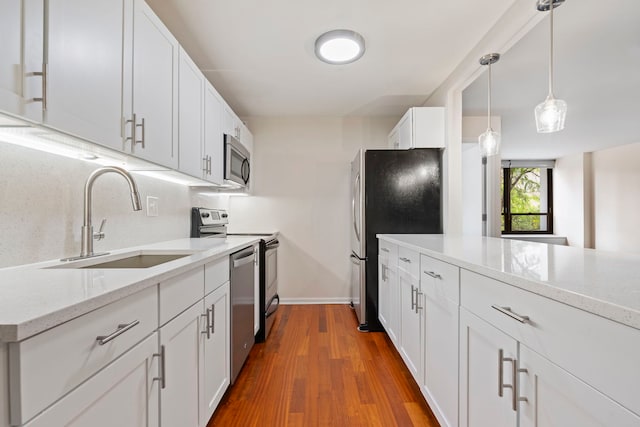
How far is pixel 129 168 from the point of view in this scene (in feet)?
5.65

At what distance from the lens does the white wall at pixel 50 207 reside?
107cm

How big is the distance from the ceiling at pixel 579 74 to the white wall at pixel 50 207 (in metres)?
2.89

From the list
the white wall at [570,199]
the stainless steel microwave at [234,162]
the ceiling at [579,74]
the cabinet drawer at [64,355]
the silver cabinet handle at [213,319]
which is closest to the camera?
the cabinet drawer at [64,355]

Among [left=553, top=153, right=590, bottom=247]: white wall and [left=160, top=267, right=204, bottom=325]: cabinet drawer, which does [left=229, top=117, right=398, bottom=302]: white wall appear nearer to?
[left=160, top=267, right=204, bottom=325]: cabinet drawer

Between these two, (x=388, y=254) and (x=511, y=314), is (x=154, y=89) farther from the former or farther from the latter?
(x=388, y=254)

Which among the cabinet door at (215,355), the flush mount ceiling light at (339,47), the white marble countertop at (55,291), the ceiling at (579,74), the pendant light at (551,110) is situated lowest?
the cabinet door at (215,355)

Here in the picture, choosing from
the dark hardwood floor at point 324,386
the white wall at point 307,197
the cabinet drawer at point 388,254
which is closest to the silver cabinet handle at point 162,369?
the dark hardwood floor at point 324,386

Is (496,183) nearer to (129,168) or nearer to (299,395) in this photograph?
(299,395)

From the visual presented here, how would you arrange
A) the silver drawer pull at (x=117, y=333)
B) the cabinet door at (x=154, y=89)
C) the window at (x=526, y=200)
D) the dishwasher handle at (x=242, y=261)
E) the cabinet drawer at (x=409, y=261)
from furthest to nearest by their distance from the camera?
the window at (x=526, y=200)
the dishwasher handle at (x=242, y=261)
the cabinet drawer at (x=409, y=261)
the cabinet door at (x=154, y=89)
the silver drawer pull at (x=117, y=333)

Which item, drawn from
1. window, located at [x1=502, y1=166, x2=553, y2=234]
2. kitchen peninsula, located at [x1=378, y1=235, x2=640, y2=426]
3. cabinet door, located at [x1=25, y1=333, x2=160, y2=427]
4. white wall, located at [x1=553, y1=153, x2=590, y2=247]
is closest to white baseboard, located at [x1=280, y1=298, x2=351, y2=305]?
kitchen peninsula, located at [x1=378, y1=235, x2=640, y2=426]

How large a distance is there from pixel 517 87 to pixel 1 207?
Answer: 3950 mm

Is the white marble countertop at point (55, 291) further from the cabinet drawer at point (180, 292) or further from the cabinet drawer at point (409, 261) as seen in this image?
the cabinet drawer at point (409, 261)

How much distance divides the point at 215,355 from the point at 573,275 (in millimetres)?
1541

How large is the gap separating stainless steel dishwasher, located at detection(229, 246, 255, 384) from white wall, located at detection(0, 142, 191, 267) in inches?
24.4
